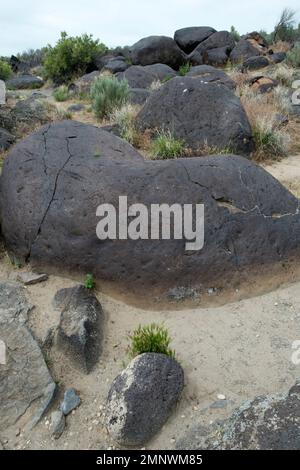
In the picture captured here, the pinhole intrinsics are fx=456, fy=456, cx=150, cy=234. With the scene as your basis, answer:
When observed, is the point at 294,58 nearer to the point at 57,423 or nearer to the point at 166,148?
the point at 166,148

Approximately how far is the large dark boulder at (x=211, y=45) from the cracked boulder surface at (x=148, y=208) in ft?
52.9

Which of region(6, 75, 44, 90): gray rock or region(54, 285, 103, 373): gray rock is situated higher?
region(54, 285, 103, 373): gray rock

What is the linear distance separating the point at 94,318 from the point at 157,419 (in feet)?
3.38

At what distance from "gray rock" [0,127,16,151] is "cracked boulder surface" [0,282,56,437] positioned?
4403 mm

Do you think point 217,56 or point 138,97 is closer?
point 138,97

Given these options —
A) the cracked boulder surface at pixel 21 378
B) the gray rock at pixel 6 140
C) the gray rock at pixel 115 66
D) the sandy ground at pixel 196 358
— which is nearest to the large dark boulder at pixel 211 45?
the gray rock at pixel 115 66

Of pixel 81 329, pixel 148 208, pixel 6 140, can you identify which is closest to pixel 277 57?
pixel 6 140

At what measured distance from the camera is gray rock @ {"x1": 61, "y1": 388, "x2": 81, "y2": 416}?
299 centimetres

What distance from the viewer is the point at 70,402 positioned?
3031 mm

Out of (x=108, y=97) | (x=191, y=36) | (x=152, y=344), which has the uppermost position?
(x=191, y=36)

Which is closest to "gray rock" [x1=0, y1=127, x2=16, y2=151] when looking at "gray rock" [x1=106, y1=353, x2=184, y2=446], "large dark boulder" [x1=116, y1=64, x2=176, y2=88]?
"gray rock" [x1=106, y1=353, x2=184, y2=446]

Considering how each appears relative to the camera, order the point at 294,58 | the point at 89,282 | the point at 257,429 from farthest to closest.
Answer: the point at 294,58, the point at 89,282, the point at 257,429

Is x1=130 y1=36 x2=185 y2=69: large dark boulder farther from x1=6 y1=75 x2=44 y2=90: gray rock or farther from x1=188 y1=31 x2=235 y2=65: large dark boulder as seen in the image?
x1=6 y1=75 x2=44 y2=90: gray rock

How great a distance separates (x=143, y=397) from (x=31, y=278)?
1772mm
